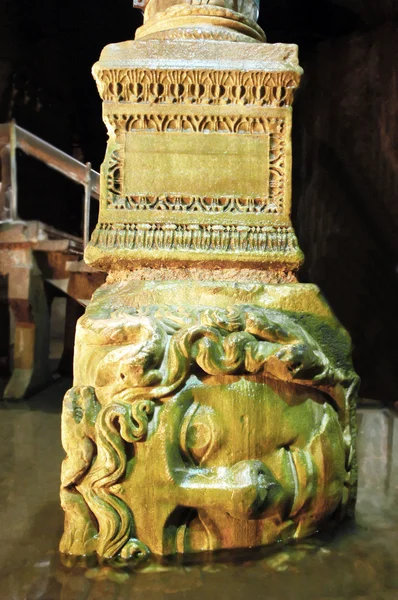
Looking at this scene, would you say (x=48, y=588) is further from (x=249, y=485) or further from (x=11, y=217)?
(x=11, y=217)

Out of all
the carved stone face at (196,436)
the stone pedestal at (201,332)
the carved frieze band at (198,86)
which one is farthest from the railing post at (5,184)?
the carved stone face at (196,436)

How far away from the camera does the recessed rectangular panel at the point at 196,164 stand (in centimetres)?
203

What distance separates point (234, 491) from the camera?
1546 mm

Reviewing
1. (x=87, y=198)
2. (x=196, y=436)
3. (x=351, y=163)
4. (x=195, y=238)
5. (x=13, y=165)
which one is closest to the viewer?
(x=196, y=436)

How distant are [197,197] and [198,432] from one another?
3.13 ft

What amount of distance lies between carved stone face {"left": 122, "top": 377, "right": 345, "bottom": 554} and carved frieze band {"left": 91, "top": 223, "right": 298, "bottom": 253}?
577 mm

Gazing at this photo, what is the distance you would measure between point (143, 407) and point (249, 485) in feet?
1.38

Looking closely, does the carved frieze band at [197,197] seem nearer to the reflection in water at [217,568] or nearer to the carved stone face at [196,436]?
the carved stone face at [196,436]

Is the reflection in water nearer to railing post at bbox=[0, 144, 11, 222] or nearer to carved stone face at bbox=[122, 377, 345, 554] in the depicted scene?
carved stone face at bbox=[122, 377, 345, 554]

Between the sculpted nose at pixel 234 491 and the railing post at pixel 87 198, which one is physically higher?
the railing post at pixel 87 198

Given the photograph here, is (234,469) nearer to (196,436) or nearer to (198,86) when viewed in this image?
(196,436)

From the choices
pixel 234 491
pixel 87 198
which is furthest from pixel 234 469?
pixel 87 198

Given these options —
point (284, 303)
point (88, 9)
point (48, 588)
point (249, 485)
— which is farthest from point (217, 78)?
point (88, 9)

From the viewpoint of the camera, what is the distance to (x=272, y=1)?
21.0 ft
